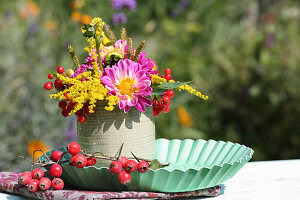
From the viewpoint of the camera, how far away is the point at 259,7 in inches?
180

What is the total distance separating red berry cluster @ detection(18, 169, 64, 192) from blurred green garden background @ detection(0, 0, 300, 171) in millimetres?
1237

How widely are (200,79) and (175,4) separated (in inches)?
27.9

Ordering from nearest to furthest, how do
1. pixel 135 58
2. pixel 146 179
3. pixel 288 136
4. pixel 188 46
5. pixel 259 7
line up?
pixel 146 179 → pixel 135 58 → pixel 288 136 → pixel 188 46 → pixel 259 7

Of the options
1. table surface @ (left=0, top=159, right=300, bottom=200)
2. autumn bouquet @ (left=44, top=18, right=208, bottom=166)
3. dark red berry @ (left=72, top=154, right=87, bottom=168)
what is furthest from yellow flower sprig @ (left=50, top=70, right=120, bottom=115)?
table surface @ (left=0, top=159, right=300, bottom=200)

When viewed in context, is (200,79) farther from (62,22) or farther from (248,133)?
(62,22)

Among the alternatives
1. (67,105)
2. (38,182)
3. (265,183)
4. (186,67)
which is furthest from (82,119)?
(186,67)

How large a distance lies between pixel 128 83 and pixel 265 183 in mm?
454

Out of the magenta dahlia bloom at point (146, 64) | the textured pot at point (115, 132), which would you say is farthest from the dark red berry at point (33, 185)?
the magenta dahlia bloom at point (146, 64)

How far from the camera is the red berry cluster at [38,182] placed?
94 centimetres

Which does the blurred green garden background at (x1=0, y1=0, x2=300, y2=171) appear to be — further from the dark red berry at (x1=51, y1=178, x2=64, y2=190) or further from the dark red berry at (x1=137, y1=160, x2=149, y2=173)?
the dark red berry at (x1=137, y1=160, x2=149, y2=173)

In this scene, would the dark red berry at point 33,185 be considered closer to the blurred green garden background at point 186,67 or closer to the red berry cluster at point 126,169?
the red berry cluster at point 126,169

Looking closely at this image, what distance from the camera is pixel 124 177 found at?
2.93ft

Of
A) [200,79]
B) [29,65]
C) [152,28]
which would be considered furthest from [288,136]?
[29,65]

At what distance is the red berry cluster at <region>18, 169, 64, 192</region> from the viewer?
94 cm
